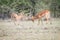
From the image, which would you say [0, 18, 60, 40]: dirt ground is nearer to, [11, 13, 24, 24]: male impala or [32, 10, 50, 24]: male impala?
[32, 10, 50, 24]: male impala

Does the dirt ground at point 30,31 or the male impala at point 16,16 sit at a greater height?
the male impala at point 16,16

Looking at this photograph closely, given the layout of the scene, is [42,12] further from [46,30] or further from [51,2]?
[46,30]

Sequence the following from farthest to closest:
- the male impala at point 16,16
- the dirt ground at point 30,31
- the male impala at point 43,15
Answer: the male impala at point 16,16 < the male impala at point 43,15 < the dirt ground at point 30,31

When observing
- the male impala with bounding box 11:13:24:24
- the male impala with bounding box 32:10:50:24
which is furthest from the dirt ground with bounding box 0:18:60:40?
the male impala with bounding box 11:13:24:24

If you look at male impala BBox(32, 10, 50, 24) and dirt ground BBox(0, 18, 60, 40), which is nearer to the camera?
dirt ground BBox(0, 18, 60, 40)

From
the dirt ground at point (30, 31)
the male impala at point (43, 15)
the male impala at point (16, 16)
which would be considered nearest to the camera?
the dirt ground at point (30, 31)

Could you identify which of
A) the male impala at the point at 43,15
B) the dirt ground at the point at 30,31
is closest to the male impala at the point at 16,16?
the male impala at the point at 43,15

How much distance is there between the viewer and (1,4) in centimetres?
491

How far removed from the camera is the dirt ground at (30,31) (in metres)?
3.26

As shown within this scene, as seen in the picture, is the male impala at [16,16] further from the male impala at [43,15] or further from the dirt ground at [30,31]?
the dirt ground at [30,31]

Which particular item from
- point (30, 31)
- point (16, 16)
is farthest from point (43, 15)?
point (30, 31)

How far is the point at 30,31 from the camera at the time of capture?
3.64 m

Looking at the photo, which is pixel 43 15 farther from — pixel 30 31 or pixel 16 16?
pixel 30 31

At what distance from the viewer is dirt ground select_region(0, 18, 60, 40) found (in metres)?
3.26
